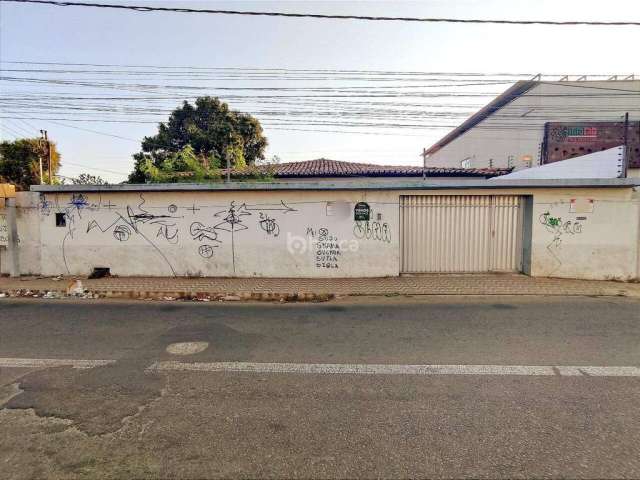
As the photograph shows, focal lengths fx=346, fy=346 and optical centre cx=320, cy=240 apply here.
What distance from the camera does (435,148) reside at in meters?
37.2

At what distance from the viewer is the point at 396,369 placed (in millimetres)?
3824

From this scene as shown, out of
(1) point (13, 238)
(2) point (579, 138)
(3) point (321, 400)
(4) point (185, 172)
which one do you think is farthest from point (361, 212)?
(2) point (579, 138)

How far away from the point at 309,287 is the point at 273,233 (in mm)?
1855

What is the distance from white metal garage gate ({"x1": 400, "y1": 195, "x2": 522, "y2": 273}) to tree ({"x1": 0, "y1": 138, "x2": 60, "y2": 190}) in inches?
1137

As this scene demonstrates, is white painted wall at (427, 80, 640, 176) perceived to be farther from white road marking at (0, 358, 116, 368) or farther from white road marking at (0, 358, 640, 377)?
white road marking at (0, 358, 116, 368)

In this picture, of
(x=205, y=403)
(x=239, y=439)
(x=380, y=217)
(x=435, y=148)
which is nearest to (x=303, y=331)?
(x=205, y=403)

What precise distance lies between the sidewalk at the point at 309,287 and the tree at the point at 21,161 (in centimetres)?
2251

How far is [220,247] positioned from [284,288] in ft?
7.61

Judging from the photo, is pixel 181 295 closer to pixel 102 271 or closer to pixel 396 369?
pixel 102 271

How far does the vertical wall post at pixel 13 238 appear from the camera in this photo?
9.35 m

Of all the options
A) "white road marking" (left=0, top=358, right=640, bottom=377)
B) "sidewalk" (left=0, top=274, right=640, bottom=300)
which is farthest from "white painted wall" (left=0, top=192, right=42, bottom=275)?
"white road marking" (left=0, top=358, right=640, bottom=377)

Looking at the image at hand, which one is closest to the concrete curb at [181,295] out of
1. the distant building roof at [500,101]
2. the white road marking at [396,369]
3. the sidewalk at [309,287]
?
the sidewalk at [309,287]

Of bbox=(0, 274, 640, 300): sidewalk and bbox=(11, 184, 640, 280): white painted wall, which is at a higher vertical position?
bbox=(11, 184, 640, 280): white painted wall

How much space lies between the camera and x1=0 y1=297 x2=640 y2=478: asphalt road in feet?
7.68
